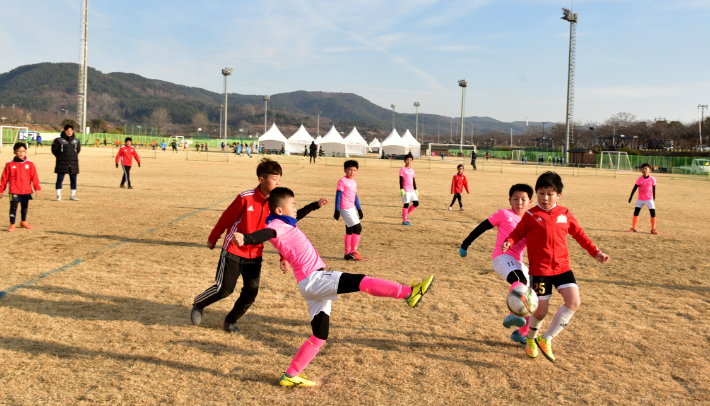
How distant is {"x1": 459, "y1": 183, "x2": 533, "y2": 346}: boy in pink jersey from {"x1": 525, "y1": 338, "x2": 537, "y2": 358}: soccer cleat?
0.46ft

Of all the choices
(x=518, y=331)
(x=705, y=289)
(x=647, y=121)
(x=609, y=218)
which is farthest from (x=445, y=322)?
(x=647, y=121)

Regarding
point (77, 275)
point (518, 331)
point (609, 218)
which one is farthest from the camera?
point (609, 218)

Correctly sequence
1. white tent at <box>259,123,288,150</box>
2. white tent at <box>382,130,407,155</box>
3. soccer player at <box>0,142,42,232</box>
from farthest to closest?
white tent at <box>382,130,407,155</box>, white tent at <box>259,123,288,150</box>, soccer player at <box>0,142,42,232</box>

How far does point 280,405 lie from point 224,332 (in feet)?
5.26

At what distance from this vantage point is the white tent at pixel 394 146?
73.6 m

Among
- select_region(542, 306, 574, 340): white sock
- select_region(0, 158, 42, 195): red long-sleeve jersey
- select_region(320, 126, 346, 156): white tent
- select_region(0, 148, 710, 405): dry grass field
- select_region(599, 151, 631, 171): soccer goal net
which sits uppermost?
select_region(320, 126, 346, 156): white tent

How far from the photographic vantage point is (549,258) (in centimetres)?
439

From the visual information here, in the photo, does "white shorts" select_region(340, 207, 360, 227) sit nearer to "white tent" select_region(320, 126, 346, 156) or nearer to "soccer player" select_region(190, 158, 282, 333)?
"soccer player" select_region(190, 158, 282, 333)

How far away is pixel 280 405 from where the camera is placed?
353 cm

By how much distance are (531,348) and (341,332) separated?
179cm

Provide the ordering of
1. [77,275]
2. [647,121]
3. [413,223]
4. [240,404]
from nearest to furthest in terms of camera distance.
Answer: [240,404]
[77,275]
[413,223]
[647,121]

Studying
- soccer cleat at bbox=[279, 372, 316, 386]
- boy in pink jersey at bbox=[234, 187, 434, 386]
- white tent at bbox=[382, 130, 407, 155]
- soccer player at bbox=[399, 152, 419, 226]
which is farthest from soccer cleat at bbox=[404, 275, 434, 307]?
white tent at bbox=[382, 130, 407, 155]

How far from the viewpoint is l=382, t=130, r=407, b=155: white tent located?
73.6m

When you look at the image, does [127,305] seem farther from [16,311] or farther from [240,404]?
[240,404]
